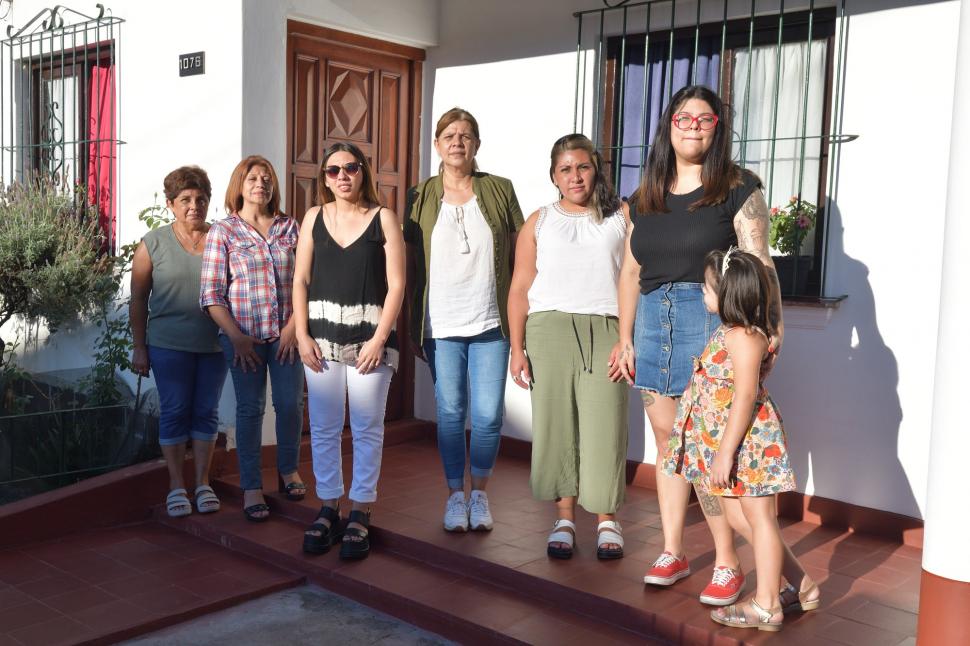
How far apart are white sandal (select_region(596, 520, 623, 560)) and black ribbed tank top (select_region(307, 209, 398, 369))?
1.16 meters

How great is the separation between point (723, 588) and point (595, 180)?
168 centimetres

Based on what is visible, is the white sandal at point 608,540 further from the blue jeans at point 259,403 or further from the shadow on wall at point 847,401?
the blue jeans at point 259,403

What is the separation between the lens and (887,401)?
4582 millimetres

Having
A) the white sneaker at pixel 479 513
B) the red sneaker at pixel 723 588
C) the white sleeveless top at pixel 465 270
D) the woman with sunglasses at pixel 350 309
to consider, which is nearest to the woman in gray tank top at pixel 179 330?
the woman with sunglasses at pixel 350 309

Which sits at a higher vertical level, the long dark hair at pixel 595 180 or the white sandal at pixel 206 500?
the long dark hair at pixel 595 180

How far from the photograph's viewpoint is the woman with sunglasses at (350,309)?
164 inches

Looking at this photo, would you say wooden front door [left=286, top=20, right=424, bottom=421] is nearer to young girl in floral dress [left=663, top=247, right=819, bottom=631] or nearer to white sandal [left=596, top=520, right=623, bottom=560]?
white sandal [left=596, top=520, right=623, bottom=560]

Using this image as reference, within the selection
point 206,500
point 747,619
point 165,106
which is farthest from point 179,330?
point 747,619

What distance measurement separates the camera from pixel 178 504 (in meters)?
4.96

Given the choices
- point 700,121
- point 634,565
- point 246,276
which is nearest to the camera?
point 700,121

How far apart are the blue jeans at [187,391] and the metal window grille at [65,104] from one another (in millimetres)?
1865

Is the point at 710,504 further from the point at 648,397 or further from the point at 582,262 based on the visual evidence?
the point at 582,262

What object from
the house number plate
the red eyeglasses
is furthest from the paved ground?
the house number plate

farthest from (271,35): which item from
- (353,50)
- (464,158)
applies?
(464,158)
